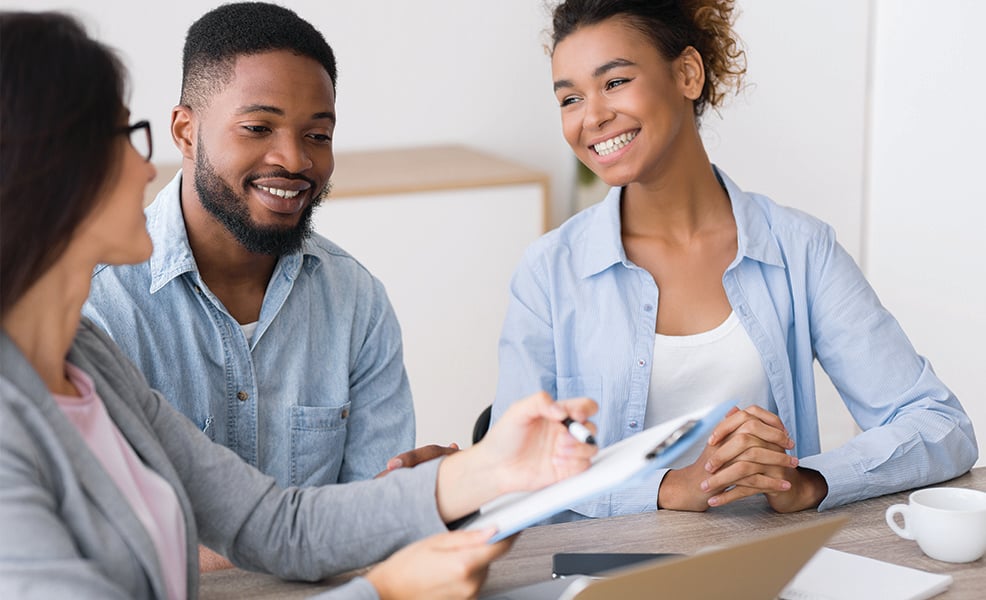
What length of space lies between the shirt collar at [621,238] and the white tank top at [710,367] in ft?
0.39

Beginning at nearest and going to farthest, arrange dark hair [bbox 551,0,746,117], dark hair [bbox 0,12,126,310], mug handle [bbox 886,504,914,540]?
dark hair [bbox 0,12,126,310] → mug handle [bbox 886,504,914,540] → dark hair [bbox 551,0,746,117]

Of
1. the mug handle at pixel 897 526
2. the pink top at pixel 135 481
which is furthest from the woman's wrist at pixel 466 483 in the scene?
the mug handle at pixel 897 526

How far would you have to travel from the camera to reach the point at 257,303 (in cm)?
180

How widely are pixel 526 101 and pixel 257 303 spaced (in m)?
2.36

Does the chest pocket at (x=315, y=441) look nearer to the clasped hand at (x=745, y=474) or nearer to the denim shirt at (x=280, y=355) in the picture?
the denim shirt at (x=280, y=355)

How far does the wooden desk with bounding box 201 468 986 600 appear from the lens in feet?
4.17

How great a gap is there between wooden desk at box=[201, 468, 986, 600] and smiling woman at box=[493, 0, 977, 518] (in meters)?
0.34

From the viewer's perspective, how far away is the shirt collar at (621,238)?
1.88 meters

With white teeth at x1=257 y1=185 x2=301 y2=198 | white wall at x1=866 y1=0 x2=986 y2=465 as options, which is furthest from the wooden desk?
white wall at x1=866 y1=0 x2=986 y2=465

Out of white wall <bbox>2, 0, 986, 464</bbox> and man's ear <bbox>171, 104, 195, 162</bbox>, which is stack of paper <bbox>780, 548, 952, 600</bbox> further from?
white wall <bbox>2, 0, 986, 464</bbox>

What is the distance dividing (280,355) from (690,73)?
85 cm

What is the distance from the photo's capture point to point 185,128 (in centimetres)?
182

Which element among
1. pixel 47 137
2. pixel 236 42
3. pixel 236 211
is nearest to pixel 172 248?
pixel 236 211

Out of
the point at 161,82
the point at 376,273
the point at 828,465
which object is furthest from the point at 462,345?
the point at 828,465
